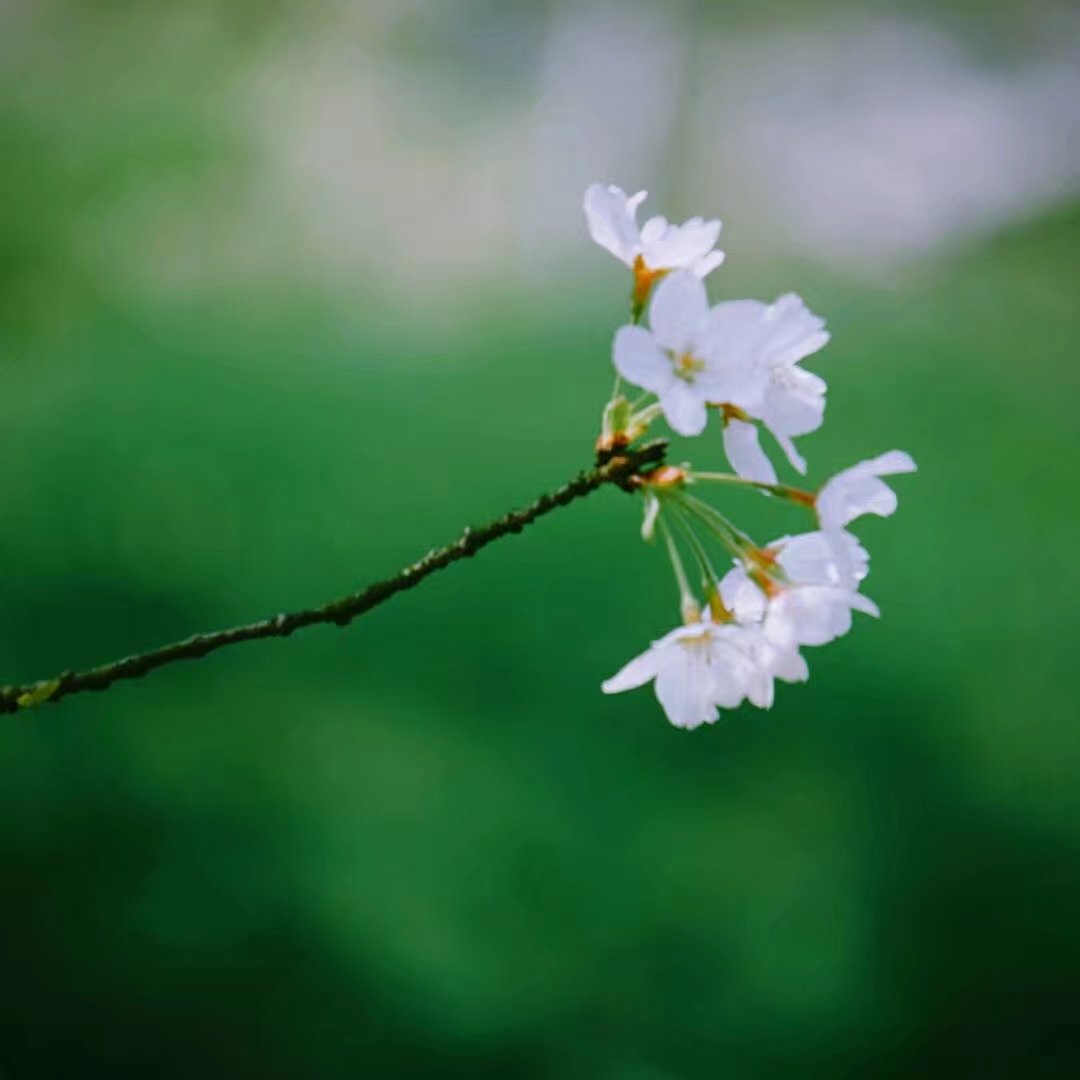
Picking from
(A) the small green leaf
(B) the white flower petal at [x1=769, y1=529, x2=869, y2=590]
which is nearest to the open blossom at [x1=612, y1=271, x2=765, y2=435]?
(B) the white flower petal at [x1=769, y1=529, x2=869, y2=590]

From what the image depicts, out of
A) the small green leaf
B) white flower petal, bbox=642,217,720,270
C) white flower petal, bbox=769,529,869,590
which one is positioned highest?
white flower petal, bbox=642,217,720,270

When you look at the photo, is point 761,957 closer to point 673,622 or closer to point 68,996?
point 673,622

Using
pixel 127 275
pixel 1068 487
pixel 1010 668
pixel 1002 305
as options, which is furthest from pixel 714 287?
pixel 127 275

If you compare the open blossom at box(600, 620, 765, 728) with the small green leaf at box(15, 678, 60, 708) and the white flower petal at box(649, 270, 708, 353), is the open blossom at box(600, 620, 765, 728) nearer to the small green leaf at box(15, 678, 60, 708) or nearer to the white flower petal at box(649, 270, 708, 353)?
the white flower petal at box(649, 270, 708, 353)

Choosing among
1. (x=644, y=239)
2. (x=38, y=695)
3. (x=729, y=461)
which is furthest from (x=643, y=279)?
(x=38, y=695)

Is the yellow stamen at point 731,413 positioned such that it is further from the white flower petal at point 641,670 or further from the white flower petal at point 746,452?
the white flower petal at point 641,670

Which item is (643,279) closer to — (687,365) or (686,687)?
(687,365)
